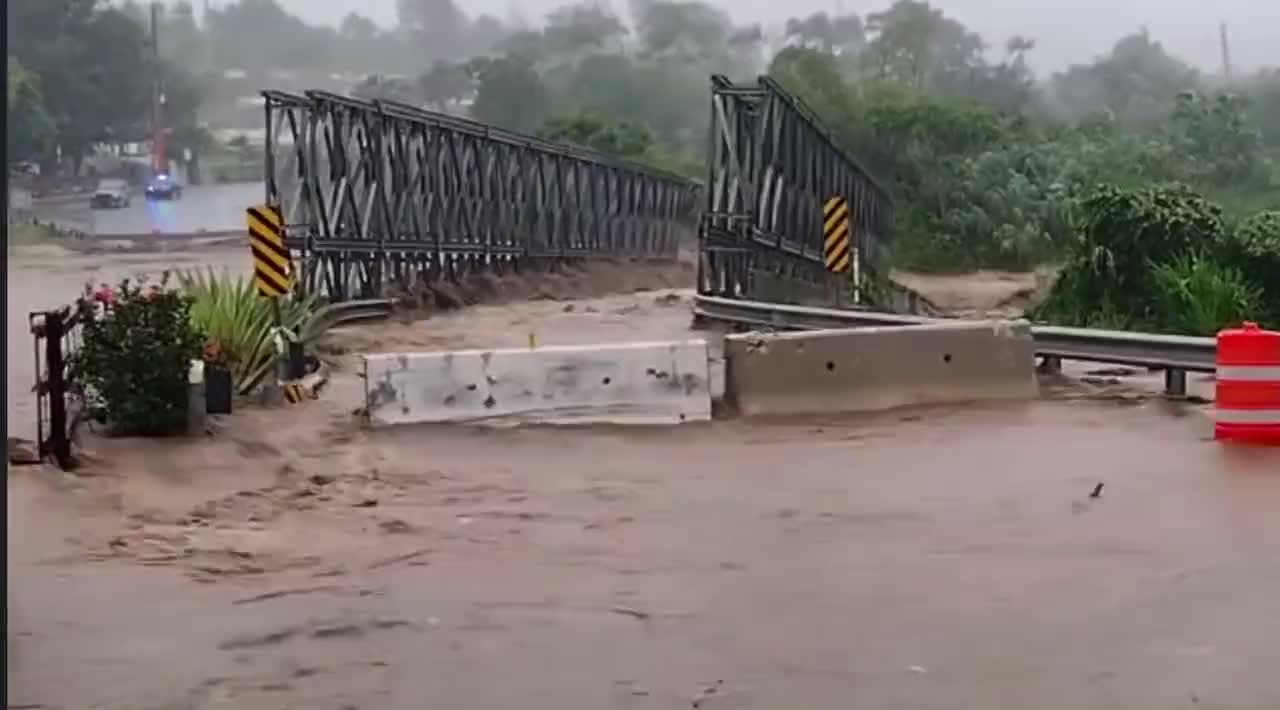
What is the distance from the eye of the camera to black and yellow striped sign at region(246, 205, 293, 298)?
69.1 feet

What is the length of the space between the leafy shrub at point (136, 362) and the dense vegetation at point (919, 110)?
148cm

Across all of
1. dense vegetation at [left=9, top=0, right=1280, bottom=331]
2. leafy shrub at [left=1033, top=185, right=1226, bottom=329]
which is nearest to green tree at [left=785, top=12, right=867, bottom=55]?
dense vegetation at [left=9, top=0, right=1280, bottom=331]

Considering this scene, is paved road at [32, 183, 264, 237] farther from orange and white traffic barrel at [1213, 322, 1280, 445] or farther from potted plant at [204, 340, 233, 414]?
orange and white traffic barrel at [1213, 322, 1280, 445]

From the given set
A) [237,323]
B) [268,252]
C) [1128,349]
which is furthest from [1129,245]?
[237,323]

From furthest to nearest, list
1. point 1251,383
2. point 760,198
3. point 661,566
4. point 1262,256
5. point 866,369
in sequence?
point 760,198 → point 1262,256 → point 866,369 → point 1251,383 → point 661,566

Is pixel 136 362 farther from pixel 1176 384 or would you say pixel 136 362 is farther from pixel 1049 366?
pixel 1176 384

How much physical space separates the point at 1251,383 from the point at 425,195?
23714 mm

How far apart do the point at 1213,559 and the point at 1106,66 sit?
87.4ft

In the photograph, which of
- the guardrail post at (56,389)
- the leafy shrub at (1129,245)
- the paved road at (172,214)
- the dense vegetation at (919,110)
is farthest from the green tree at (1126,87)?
the guardrail post at (56,389)

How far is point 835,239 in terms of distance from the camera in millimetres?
34500

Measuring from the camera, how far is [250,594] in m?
9.42

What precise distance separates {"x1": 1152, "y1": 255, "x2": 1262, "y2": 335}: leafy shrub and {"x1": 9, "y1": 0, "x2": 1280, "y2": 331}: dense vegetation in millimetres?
42

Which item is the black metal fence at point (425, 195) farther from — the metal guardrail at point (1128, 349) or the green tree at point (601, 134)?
the metal guardrail at point (1128, 349)

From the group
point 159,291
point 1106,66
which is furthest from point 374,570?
point 1106,66
